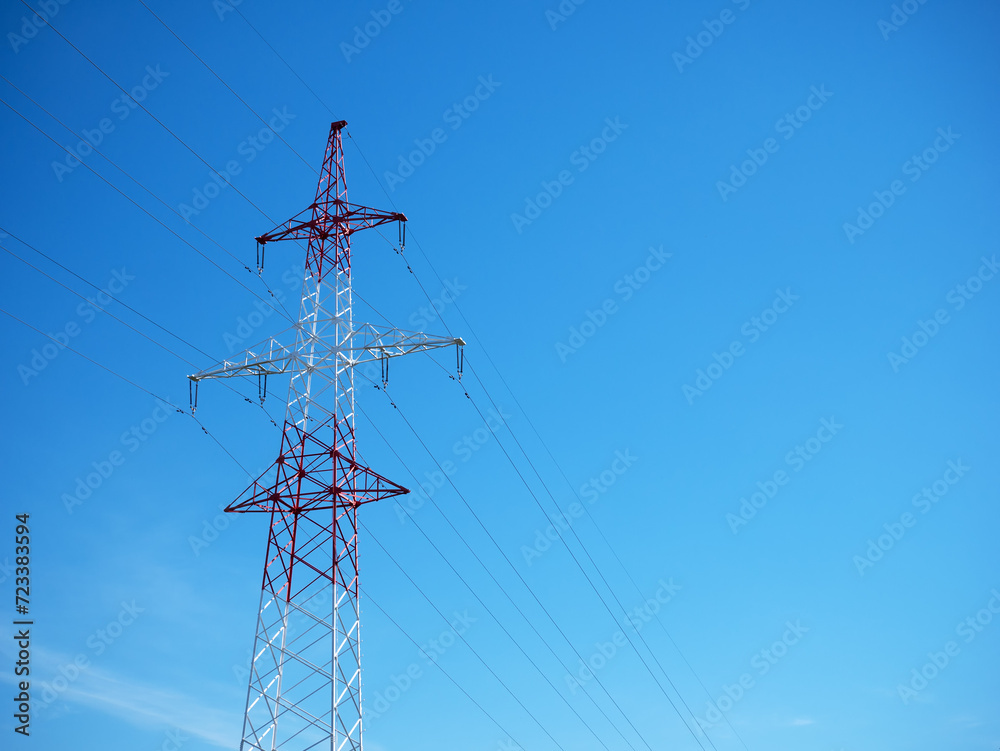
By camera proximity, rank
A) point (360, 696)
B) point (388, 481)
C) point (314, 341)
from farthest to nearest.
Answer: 1. point (314, 341)
2. point (388, 481)
3. point (360, 696)

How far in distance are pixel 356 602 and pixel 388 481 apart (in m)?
3.49

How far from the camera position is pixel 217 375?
97.3 feet

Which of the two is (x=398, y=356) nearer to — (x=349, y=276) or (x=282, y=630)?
(x=349, y=276)

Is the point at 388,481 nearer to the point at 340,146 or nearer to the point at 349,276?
the point at 349,276

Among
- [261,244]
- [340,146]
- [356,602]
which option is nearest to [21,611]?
[356,602]

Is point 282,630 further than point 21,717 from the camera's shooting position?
No

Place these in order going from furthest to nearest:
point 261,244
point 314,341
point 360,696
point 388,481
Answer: point 261,244 < point 314,341 < point 388,481 < point 360,696

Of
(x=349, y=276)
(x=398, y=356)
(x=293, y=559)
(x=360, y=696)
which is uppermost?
(x=349, y=276)

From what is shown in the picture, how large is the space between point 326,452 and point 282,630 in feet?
16.6

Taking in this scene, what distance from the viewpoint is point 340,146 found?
33.3 metres

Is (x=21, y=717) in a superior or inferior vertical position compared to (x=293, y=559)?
inferior

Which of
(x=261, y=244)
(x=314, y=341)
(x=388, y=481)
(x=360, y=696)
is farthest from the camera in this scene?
(x=261, y=244)

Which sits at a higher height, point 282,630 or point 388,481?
point 388,481

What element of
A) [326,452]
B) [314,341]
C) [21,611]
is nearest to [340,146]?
[314,341]
